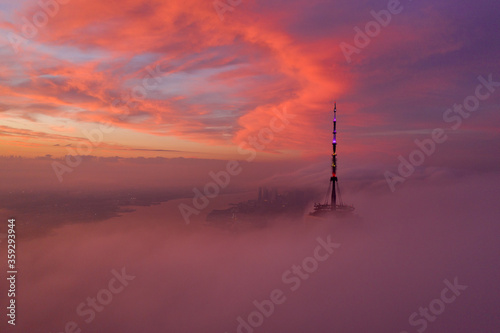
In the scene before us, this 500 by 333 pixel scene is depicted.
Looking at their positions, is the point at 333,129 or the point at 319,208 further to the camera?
the point at 319,208

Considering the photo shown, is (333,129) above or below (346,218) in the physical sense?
above

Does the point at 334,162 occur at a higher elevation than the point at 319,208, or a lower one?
higher

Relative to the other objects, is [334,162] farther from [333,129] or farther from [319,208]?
[319,208]

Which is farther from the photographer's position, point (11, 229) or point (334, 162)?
point (334, 162)

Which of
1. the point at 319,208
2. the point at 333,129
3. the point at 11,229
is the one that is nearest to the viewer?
the point at 11,229

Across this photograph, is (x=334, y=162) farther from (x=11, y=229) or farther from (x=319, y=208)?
(x=11, y=229)

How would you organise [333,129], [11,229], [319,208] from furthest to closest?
1. [319,208]
2. [333,129]
3. [11,229]

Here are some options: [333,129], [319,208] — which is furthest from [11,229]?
[319,208]

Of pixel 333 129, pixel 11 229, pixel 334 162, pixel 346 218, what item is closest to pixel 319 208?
pixel 346 218

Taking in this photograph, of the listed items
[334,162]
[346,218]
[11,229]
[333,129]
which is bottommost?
[346,218]
